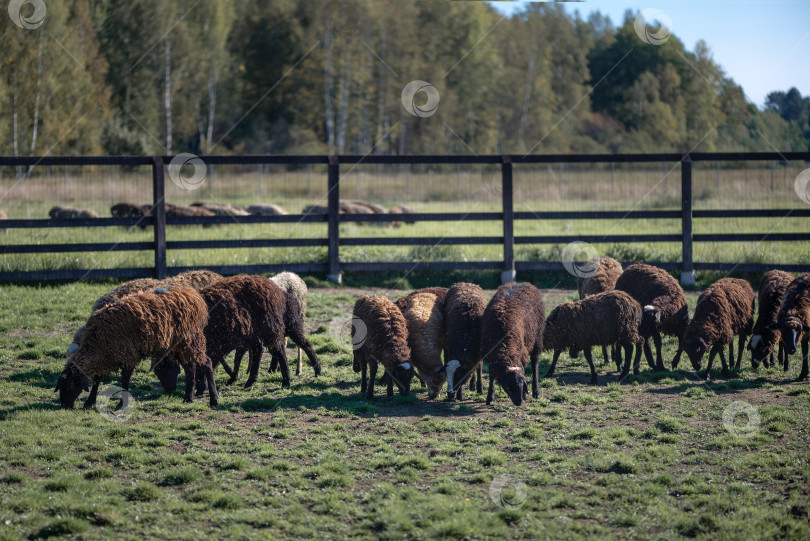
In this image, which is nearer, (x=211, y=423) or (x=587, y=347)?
(x=211, y=423)

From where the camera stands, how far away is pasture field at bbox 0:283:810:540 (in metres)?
5.56

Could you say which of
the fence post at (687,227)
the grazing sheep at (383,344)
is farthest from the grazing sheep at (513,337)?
the fence post at (687,227)

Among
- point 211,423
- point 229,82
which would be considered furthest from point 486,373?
point 229,82

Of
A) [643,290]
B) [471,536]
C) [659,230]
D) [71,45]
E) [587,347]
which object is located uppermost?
[71,45]

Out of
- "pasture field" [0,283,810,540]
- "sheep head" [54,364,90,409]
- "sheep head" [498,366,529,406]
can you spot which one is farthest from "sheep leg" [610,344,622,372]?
"sheep head" [54,364,90,409]

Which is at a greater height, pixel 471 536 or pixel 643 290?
pixel 643 290

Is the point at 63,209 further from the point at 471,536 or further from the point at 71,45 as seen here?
the point at 471,536

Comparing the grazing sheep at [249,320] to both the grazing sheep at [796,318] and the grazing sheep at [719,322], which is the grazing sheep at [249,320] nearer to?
the grazing sheep at [719,322]

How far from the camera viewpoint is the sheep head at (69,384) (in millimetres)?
8242

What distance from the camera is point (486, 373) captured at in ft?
34.2

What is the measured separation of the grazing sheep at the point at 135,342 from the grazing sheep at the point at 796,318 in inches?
275

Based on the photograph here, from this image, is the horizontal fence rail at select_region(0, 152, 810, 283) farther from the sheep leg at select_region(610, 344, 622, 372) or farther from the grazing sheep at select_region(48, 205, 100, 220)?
the grazing sheep at select_region(48, 205, 100, 220)

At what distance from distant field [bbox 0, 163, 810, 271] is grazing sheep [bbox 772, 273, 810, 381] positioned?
197 inches

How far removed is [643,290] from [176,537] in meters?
7.75
